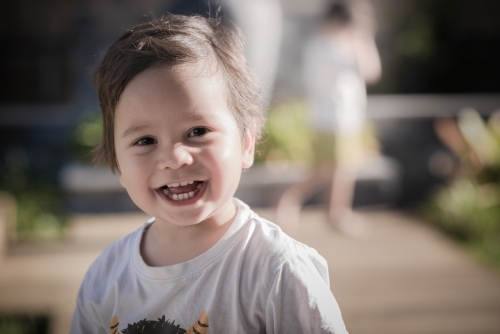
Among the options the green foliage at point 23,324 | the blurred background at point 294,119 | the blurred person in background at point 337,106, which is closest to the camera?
the green foliage at point 23,324

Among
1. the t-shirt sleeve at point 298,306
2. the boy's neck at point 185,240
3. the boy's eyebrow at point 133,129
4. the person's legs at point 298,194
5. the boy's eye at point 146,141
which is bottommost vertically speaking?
the person's legs at point 298,194

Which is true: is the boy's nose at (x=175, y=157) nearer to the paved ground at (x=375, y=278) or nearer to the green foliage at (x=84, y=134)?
the paved ground at (x=375, y=278)

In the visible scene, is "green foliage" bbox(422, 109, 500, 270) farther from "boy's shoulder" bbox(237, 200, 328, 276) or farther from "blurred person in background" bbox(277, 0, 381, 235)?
"boy's shoulder" bbox(237, 200, 328, 276)

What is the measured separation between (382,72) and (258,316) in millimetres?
5232

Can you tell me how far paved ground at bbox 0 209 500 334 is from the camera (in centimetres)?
253

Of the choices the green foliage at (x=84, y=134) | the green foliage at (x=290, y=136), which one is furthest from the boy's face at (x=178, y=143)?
the green foliage at (x=84, y=134)

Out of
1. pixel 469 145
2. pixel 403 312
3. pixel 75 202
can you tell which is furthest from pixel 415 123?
pixel 75 202

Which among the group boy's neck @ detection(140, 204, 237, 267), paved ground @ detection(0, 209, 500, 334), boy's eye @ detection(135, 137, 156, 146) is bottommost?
paved ground @ detection(0, 209, 500, 334)

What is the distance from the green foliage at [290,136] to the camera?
4.46 metres

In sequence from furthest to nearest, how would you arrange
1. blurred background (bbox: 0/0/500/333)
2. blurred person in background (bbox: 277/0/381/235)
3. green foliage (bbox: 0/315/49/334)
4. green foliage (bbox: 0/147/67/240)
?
blurred background (bbox: 0/0/500/333) → green foliage (bbox: 0/147/67/240) → blurred person in background (bbox: 277/0/381/235) → green foliage (bbox: 0/315/49/334)

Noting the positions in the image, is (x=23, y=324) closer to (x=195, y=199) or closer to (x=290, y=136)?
(x=195, y=199)

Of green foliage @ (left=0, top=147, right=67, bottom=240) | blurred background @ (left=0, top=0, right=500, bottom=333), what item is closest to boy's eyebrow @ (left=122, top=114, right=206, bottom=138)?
blurred background @ (left=0, top=0, right=500, bottom=333)

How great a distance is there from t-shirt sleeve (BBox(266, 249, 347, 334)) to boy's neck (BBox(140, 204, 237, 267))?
0.13 metres

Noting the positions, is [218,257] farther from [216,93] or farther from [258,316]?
[216,93]
